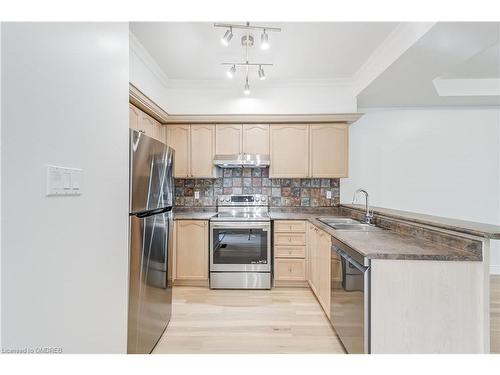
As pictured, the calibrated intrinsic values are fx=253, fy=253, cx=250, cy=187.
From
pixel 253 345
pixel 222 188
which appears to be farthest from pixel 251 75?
pixel 253 345

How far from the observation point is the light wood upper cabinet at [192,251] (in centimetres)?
322

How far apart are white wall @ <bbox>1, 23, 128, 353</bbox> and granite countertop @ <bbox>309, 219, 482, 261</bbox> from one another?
1.45 meters

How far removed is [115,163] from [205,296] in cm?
214

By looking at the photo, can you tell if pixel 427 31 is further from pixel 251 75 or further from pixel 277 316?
pixel 277 316

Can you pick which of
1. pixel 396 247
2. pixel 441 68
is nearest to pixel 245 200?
pixel 396 247

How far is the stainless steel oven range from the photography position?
315 cm

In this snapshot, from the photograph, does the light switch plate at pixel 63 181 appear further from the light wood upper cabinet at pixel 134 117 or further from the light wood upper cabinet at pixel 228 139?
the light wood upper cabinet at pixel 228 139

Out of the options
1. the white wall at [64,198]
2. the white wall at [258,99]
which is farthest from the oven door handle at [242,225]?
the white wall at [64,198]

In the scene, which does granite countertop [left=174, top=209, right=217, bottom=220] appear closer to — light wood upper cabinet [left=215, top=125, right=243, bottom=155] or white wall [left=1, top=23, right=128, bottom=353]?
light wood upper cabinet [left=215, top=125, right=243, bottom=155]

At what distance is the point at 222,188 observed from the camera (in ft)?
12.4

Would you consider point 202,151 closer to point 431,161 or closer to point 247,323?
point 247,323

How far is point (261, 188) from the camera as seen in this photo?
3.78 meters
